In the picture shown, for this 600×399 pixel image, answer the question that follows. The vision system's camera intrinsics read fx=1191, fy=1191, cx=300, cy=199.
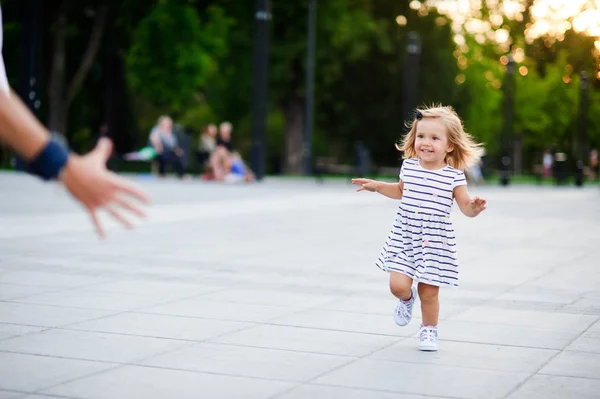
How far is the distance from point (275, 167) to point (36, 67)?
1966 centimetres

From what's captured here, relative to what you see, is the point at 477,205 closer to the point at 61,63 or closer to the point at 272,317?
the point at 272,317

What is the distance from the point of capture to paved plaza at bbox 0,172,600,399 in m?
5.51

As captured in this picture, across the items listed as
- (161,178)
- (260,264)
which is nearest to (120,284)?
(260,264)

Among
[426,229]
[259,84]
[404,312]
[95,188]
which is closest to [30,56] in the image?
[259,84]

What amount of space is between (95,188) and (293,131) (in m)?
44.3

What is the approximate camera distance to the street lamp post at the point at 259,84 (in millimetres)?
30797

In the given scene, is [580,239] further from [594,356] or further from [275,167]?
[275,167]

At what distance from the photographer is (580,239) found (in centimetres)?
1431

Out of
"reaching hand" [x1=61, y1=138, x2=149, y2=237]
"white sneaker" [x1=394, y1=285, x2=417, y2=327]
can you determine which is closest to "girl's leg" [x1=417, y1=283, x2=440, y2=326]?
"white sneaker" [x1=394, y1=285, x2=417, y2=327]

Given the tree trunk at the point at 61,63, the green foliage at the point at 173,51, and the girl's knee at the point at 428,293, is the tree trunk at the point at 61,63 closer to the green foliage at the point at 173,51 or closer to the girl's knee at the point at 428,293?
the green foliage at the point at 173,51

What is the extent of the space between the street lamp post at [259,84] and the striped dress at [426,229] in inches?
963

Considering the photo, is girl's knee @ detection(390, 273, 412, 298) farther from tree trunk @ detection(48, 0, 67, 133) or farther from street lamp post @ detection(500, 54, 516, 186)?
tree trunk @ detection(48, 0, 67, 133)

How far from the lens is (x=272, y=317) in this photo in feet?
24.6

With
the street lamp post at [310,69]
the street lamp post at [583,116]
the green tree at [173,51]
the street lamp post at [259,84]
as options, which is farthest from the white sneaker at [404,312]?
the street lamp post at [310,69]
